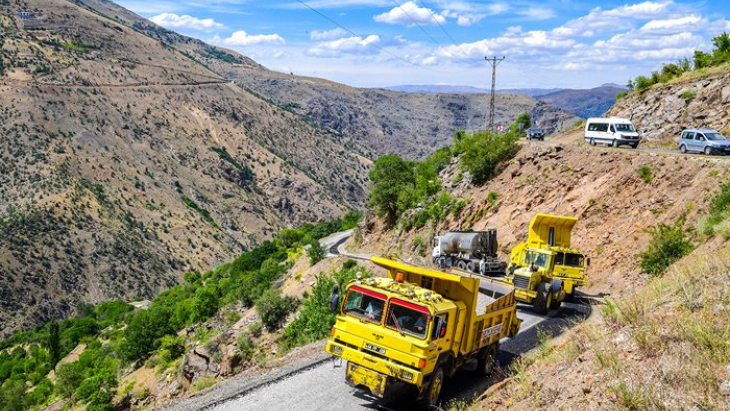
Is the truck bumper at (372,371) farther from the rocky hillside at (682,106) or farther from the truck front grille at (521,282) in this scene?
the rocky hillside at (682,106)

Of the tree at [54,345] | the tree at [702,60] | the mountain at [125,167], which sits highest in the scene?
the tree at [702,60]

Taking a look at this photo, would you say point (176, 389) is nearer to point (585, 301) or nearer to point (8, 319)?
point (585, 301)

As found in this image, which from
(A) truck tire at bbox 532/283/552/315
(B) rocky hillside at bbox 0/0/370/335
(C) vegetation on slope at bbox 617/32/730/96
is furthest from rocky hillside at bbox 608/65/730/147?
(B) rocky hillside at bbox 0/0/370/335

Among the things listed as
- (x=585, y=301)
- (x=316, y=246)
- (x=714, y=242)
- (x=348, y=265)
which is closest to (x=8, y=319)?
(x=316, y=246)

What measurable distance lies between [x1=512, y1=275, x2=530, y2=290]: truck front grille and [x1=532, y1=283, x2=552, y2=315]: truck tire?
1.82 feet

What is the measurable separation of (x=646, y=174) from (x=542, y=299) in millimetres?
12981

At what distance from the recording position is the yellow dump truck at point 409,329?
10.2m

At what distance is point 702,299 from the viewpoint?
8.93 metres

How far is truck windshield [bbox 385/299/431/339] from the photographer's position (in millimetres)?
10258

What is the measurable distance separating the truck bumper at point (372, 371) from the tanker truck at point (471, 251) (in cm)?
1627

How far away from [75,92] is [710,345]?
139m

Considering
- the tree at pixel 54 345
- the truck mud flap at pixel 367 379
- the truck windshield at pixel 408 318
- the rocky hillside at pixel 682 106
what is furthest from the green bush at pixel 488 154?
the tree at pixel 54 345

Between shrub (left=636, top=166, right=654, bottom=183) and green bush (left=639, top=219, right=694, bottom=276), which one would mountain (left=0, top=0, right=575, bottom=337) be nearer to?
shrub (left=636, top=166, right=654, bottom=183)

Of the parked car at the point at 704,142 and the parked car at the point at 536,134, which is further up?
the parked car at the point at 704,142
